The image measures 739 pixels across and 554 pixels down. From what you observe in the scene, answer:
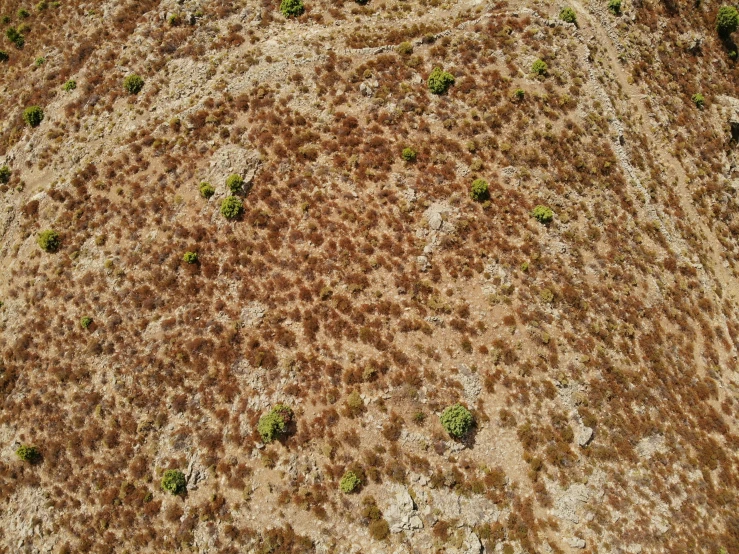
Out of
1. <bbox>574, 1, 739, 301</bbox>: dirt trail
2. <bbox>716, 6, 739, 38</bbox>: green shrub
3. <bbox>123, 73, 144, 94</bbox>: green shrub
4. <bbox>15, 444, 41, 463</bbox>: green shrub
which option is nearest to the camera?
<bbox>15, 444, 41, 463</bbox>: green shrub

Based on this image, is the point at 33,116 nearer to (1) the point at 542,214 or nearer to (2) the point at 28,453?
(2) the point at 28,453

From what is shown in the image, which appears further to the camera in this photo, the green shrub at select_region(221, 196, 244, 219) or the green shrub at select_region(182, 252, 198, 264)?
the green shrub at select_region(221, 196, 244, 219)

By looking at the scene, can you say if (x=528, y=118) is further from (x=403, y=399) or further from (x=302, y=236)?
(x=403, y=399)

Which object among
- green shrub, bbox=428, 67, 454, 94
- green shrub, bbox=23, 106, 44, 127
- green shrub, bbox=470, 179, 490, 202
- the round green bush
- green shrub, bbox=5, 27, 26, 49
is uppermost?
green shrub, bbox=5, 27, 26, 49

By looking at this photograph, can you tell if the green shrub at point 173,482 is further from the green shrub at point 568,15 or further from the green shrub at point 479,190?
the green shrub at point 568,15

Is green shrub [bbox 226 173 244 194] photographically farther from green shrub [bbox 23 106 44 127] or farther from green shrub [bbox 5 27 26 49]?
green shrub [bbox 5 27 26 49]

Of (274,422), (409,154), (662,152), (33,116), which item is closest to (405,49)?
(409,154)

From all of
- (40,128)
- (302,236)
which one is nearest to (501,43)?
(302,236)

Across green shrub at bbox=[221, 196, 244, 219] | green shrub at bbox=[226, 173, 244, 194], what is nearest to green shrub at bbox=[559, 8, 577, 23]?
green shrub at bbox=[226, 173, 244, 194]
